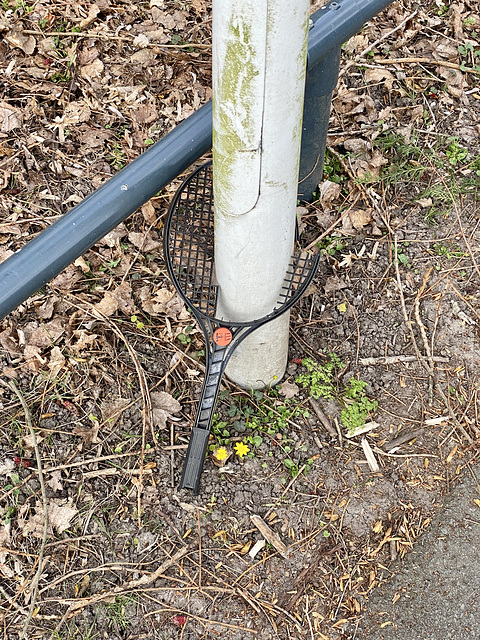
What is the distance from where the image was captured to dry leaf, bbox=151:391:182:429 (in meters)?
2.44

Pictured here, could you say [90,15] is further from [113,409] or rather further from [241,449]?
[241,449]

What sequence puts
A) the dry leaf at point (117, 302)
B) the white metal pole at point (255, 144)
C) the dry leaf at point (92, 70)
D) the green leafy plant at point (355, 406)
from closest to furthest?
1. the white metal pole at point (255, 144)
2. the green leafy plant at point (355, 406)
3. the dry leaf at point (117, 302)
4. the dry leaf at point (92, 70)

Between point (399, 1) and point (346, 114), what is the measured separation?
0.96m

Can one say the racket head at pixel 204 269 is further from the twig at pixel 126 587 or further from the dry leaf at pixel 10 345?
the twig at pixel 126 587

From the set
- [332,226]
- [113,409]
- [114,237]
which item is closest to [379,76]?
[332,226]

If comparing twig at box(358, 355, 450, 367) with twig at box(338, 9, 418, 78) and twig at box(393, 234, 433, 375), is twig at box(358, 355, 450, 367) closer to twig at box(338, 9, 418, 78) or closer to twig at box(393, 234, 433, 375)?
twig at box(393, 234, 433, 375)

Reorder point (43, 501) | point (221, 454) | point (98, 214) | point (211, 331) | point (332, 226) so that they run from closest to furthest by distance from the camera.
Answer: point (98, 214), point (211, 331), point (43, 501), point (221, 454), point (332, 226)

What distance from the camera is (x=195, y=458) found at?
211 centimetres

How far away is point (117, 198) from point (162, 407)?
3.59 ft

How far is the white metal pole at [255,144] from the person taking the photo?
4.45 ft

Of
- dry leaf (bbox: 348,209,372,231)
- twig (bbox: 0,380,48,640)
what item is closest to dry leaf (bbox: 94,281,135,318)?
twig (bbox: 0,380,48,640)

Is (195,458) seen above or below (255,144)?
below

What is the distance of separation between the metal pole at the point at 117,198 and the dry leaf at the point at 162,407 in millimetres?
972

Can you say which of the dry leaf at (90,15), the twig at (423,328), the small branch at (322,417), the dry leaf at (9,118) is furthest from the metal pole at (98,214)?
the dry leaf at (90,15)
